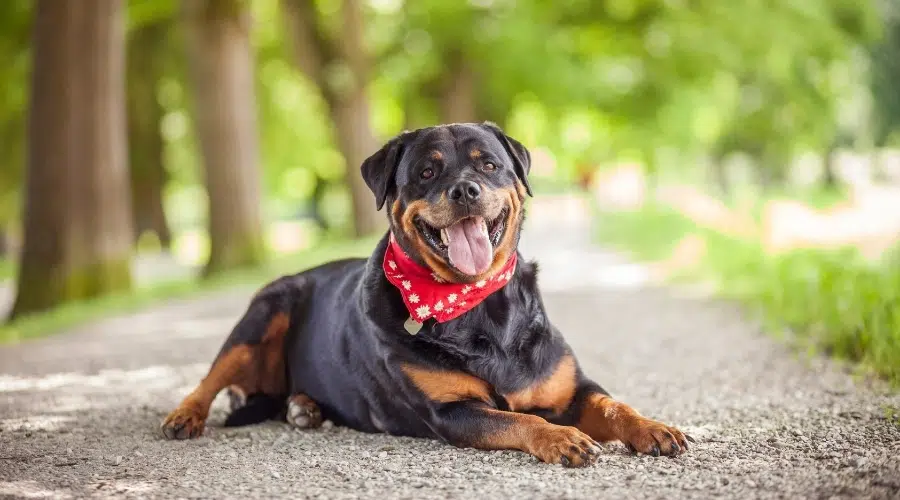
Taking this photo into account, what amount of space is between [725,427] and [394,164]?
2237mm

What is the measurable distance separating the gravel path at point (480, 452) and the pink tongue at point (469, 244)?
94cm

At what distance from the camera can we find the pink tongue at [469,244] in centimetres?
493

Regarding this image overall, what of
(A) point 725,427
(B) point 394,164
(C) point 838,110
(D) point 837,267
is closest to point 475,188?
(B) point 394,164

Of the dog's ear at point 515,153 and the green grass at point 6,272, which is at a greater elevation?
the dog's ear at point 515,153

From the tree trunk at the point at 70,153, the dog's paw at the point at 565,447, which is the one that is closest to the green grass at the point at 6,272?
the tree trunk at the point at 70,153

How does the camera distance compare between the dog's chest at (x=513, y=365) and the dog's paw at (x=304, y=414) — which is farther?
the dog's paw at (x=304, y=414)

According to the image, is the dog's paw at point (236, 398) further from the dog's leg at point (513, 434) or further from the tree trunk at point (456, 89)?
the tree trunk at point (456, 89)

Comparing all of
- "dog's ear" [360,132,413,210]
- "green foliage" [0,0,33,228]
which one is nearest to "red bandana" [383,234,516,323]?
"dog's ear" [360,132,413,210]

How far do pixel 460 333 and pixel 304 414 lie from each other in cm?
128

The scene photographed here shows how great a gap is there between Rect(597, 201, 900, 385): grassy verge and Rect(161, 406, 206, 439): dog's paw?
13.5ft

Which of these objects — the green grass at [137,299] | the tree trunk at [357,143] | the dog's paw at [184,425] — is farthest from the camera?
the tree trunk at [357,143]

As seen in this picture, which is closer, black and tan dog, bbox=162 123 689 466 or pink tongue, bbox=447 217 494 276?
black and tan dog, bbox=162 123 689 466

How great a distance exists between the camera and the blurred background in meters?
13.3

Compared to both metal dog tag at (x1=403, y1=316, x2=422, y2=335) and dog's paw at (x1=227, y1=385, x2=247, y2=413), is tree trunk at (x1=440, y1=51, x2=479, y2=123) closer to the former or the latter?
dog's paw at (x1=227, y1=385, x2=247, y2=413)
